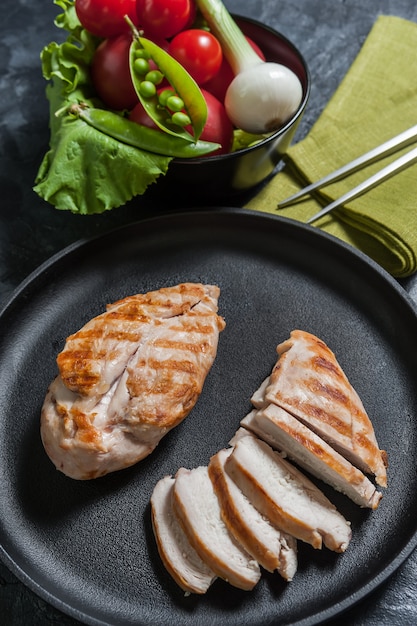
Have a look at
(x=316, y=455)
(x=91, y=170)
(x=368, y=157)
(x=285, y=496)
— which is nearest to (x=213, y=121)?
(x=91, y=170)

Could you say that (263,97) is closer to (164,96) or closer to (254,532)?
(164,96)

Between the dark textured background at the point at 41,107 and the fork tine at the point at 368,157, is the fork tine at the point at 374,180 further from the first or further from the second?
the dark textured background at the point at 41,107

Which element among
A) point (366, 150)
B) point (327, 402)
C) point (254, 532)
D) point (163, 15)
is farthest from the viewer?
point (366, 150)

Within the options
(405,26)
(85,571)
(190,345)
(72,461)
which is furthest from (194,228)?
(405,26)

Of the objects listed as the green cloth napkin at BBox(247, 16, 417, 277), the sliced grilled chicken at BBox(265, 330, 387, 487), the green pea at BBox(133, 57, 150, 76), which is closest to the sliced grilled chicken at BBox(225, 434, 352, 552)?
the sliced grilled chicken at BBox(265, 330, 387, 487)

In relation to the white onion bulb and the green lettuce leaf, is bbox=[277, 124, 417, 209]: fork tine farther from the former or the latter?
the green lettuce leaf

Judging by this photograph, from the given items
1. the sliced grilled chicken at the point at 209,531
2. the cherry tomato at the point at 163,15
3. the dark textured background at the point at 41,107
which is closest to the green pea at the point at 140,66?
the cherry tomato at the point at 163,15
